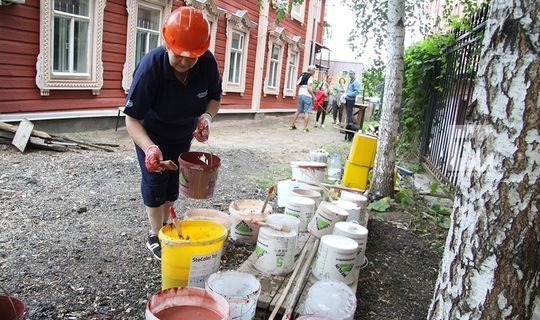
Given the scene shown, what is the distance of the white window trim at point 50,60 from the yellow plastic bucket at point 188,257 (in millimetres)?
5558

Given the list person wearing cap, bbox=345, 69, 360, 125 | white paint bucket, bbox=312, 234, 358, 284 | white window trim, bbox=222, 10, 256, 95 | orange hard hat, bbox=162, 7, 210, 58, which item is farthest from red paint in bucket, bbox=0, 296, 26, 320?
person wearing cap, bbox=345, 69, 360, 125

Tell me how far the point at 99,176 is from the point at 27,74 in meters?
2.72

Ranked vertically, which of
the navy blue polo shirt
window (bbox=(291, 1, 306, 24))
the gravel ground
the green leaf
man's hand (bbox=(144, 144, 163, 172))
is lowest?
the gravel ground

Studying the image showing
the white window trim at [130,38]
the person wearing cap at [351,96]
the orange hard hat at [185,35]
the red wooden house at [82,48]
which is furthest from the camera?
the person wearing cap at [351,96]

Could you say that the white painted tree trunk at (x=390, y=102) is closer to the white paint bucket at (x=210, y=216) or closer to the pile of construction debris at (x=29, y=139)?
the white paint bucket at (x=210, y=216)

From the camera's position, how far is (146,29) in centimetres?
Answer: 883

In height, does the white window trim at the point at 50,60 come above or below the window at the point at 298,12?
below

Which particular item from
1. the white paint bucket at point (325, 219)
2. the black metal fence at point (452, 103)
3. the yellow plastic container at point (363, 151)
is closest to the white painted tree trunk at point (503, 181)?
the white paint bucket at point (325, 219)

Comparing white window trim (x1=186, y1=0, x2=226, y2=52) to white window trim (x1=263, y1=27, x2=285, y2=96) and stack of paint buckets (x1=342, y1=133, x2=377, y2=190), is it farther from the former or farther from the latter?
stack of paint buckets (x1=342, y1=133, x2=377, y2=190)

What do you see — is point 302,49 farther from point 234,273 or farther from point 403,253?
point 234,273

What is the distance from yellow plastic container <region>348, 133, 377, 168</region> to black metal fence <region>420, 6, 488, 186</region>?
1060mm

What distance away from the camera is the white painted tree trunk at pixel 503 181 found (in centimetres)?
141

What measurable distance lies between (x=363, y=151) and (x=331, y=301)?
3.23 metres

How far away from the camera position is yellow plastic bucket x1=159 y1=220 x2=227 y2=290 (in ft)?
7.69
